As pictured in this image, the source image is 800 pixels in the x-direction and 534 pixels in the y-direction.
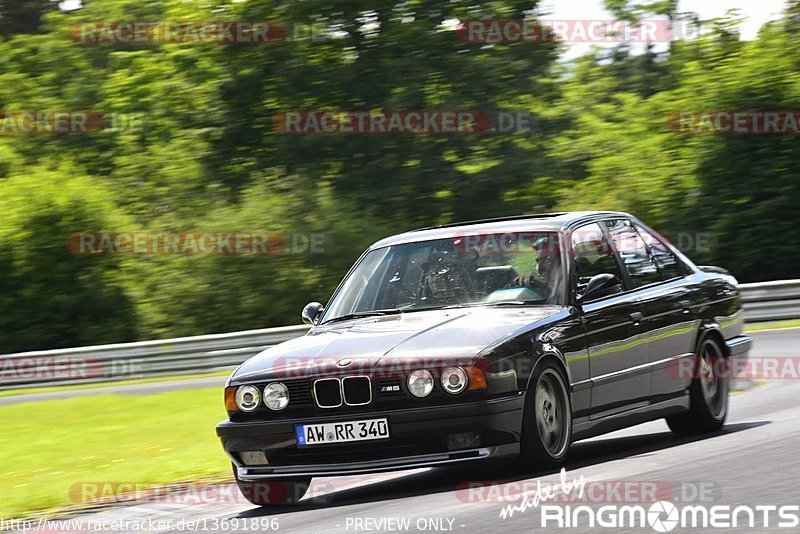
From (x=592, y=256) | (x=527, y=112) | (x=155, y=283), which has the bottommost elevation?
(x=155, y=283)

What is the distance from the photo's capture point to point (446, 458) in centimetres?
734

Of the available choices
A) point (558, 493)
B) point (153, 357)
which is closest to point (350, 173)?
point (153, 357)

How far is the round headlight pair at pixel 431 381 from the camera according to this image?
7.29 metres

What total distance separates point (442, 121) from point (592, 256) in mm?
20574

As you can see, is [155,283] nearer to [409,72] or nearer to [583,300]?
[409,72]

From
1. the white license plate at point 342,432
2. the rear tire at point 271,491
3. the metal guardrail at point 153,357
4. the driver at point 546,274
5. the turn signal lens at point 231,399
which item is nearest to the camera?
the white license plate at point 342,432

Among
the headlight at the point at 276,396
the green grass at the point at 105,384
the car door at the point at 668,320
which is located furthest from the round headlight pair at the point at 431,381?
the green grass at the point at 105,384

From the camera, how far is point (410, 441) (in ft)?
24.1

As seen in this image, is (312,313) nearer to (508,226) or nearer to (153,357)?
(508,226)

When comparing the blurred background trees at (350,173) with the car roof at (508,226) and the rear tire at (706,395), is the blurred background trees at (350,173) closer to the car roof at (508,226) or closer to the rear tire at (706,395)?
the rear tire at (706,395)

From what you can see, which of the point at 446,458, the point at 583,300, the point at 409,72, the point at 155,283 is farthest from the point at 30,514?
the point at 409,72

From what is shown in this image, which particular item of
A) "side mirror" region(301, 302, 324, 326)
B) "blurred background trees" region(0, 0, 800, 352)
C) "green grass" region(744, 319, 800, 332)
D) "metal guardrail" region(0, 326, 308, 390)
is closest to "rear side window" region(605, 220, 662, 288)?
"side mirror" region(301, 302, 324, 326)

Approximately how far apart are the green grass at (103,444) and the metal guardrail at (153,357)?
314cm

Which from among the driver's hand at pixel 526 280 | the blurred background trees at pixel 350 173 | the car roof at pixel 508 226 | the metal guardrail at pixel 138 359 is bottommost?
the metal guardrail at pixel 138 359
